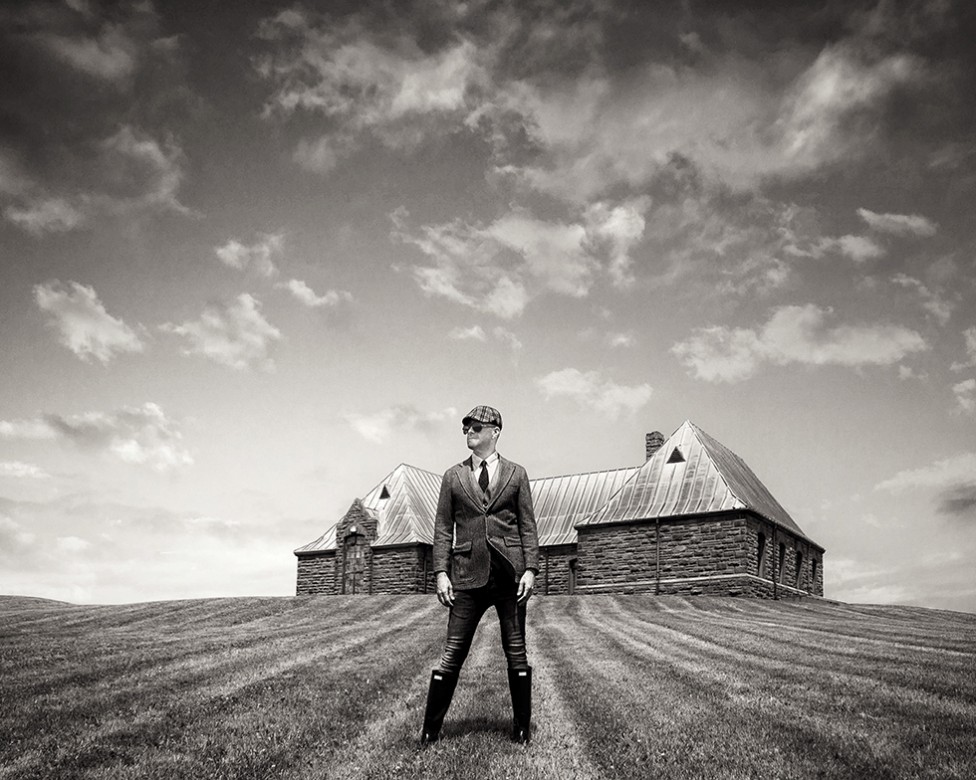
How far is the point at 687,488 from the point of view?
37625 millimetres

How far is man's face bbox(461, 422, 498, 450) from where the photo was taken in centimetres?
705

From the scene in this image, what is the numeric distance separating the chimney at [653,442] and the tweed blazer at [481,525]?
39.6 m

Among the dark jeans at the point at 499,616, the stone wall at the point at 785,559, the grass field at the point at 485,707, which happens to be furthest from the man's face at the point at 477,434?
the stone wall at the point at 785,559

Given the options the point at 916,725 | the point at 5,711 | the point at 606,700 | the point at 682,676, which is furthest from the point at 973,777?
the point at 5,711

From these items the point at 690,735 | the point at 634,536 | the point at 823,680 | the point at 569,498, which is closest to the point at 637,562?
the point at 634,536

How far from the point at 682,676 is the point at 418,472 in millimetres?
38070

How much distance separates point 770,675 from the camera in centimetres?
1056

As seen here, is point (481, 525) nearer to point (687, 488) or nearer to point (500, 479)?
point (500, 479)

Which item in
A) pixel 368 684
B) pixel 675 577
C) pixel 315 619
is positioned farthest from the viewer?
pixel 675 577

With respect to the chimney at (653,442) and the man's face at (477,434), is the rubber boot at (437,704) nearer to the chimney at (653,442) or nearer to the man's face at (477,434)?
the man's face at (477,434)

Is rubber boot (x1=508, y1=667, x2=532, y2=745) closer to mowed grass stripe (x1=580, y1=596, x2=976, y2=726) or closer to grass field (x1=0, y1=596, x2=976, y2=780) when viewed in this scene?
grass field (x1=0, y1=596, x2=976, y2=780)

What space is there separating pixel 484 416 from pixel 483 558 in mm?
1307

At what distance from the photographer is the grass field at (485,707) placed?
5.76m

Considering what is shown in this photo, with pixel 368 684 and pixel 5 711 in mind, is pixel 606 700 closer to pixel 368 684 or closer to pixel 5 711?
pixel 368 684
